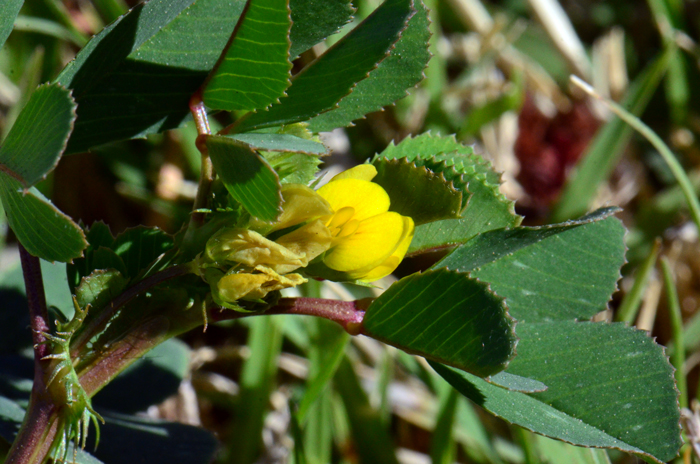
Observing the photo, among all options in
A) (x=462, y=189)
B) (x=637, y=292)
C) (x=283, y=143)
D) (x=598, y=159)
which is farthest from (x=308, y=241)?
(x=598, y=159)

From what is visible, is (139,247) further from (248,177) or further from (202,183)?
(248,177)

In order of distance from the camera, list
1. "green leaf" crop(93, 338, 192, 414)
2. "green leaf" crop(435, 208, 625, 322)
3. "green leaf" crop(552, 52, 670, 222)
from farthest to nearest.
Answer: "green leaf" crop(552, 52, 670, 222)
"green leaf" crop(93, 338, 192, 414)
"green leaf" crop(435, 208, 625, 322)

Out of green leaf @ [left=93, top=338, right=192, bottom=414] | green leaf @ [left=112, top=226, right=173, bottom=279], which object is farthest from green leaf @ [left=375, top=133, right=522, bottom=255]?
green leaf @ [left=93, top=338, right=192, bottom=414]

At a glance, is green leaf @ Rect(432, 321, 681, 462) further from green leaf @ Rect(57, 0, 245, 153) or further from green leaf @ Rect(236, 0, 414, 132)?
green leaf @ Rect(57, 0, 245, 153)

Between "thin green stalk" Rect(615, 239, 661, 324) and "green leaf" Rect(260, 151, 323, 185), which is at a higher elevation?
"green leaf" Rect(260, 151, 323, 185)

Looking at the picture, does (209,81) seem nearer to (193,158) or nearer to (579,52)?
(193,158)

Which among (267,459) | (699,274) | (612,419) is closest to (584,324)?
(612,419)
